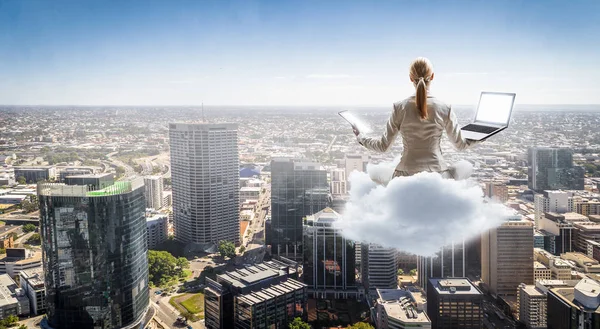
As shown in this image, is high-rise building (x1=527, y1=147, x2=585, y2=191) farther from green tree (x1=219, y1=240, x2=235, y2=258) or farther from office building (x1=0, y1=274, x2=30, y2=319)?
office building (x1=0, y1=274, x2=30, y2=319)

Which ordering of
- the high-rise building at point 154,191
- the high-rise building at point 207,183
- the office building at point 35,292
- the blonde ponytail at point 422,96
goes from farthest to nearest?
the high-rise building at point 154,191
the high-rise building at point 207,183
the office building at point 35,292
the blonde ponytail at point 422,96

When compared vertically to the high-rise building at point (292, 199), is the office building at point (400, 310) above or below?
below

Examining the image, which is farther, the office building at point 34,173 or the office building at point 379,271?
the office building at point 34,173

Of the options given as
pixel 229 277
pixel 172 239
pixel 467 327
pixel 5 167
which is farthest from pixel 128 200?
pixel 5 167

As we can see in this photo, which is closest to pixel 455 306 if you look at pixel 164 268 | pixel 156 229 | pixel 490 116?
pixel 164 268

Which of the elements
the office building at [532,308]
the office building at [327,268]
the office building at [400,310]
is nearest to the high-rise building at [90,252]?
the office building at [327,268]

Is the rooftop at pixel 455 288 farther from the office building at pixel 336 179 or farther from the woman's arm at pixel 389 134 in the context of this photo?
the woman's arm at pixel 389 134

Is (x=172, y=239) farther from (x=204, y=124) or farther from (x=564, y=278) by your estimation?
(x=564, y=278)
